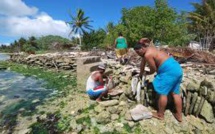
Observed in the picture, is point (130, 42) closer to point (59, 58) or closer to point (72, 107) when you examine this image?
point (59, 58)

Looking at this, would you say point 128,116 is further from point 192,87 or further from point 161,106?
point 192,87

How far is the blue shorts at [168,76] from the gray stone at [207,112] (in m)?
0.89

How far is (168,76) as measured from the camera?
4938 mm

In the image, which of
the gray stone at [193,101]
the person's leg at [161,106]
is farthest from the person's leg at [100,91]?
the gray stone at [193,101]

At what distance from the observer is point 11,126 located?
592cm

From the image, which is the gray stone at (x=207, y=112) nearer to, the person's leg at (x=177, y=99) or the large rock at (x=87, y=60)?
the person's leg at (x=177, y=99)

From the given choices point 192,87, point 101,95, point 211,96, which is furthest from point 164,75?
point 101,95

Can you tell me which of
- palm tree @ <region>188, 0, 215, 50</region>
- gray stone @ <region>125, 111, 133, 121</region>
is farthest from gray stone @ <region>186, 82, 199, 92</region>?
palm tree @ <region>188, 0, 215, 50</region>

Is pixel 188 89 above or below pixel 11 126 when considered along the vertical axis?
above

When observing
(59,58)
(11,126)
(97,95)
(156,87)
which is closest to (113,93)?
(97,95)

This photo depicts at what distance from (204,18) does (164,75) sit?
2293 cm

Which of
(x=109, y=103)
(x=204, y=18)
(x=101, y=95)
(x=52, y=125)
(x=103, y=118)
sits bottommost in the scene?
(x=52, y=125)

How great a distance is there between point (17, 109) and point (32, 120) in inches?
58.0

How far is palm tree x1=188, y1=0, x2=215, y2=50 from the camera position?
80.7ft
